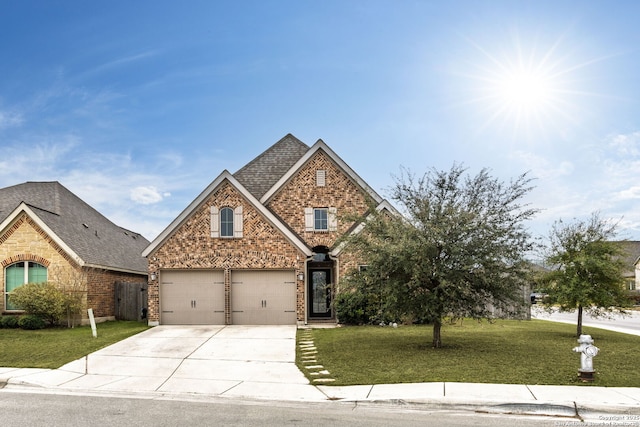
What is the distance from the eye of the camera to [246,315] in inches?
883

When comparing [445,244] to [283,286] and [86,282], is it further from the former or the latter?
[86,282]

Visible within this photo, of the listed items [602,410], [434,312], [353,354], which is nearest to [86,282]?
[353,354]

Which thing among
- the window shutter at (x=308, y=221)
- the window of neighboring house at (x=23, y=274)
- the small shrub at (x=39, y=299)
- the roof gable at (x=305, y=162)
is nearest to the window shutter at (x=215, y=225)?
the roof gable at (x=305, y=162)

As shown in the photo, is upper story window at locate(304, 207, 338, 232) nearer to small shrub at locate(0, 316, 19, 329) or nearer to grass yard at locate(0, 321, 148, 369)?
grass yard at locate(0, 321, 148, 369)

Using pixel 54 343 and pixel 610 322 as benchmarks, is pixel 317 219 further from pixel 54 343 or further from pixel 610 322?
pixel 610 322

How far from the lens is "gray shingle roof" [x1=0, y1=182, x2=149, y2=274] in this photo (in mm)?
24219

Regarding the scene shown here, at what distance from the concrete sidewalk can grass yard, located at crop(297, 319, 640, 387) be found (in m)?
0.76

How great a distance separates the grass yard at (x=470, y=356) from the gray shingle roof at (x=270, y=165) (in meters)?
9.05

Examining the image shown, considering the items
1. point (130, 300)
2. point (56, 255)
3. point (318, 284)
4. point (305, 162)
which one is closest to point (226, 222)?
point (305, 162)

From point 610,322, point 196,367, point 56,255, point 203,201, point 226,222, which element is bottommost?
point 610,322

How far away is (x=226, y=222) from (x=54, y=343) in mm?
7743

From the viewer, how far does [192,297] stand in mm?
22625

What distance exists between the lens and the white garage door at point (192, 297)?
886 inches

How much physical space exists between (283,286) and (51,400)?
12763 mm
